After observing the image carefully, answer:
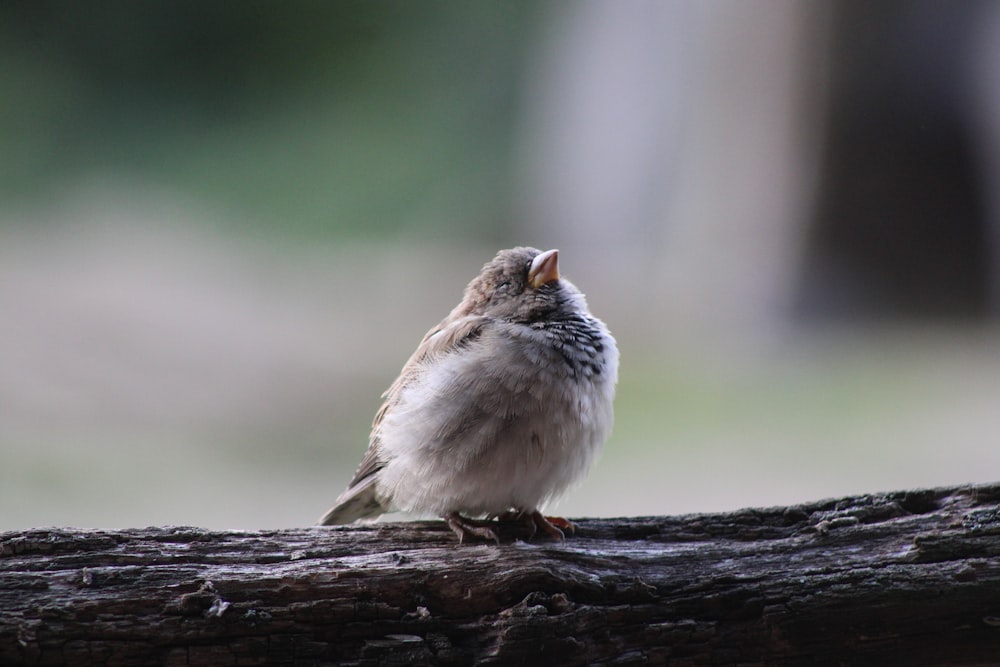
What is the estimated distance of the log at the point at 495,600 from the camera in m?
2.04

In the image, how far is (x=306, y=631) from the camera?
2.10 metres

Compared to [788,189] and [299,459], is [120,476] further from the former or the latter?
[788,189]

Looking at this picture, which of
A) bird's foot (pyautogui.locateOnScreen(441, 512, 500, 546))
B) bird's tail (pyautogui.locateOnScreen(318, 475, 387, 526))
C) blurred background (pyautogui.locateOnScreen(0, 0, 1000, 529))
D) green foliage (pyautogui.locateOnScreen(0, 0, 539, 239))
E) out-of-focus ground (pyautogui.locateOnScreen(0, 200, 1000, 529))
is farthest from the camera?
green foliage (pyautogui.locateOnScreen(0, 0, 539, 239))

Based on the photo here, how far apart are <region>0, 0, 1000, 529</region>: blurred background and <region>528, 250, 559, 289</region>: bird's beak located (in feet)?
5.84

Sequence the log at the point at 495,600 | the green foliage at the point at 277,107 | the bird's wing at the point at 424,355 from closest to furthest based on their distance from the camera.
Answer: the log at the point at 495,600 < the bird's wing at the point at 424,355 < the green foliage at the point at 277,107

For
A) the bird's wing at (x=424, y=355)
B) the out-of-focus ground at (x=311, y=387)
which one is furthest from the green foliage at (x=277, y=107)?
the bird's wing at (x=424, y=355)

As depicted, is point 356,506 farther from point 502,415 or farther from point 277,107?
point 277,107

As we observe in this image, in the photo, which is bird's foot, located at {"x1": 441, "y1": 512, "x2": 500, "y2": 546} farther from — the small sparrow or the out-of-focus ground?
the out-of-focus ground

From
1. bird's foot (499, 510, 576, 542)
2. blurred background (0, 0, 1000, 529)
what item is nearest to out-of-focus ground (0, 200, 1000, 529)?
blurred background (0, 0, 1000, 529)

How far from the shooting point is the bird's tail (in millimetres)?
3025

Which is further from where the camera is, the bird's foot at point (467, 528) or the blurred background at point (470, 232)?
the blurred background at point (470, 232)

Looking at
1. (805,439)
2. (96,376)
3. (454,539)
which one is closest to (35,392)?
(96,376)

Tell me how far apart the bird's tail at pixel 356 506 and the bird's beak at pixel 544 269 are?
77 centimetres

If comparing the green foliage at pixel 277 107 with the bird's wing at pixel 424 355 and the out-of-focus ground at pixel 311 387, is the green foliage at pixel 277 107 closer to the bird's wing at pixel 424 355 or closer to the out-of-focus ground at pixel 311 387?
the out-of-focus ground at pixel 311 387
